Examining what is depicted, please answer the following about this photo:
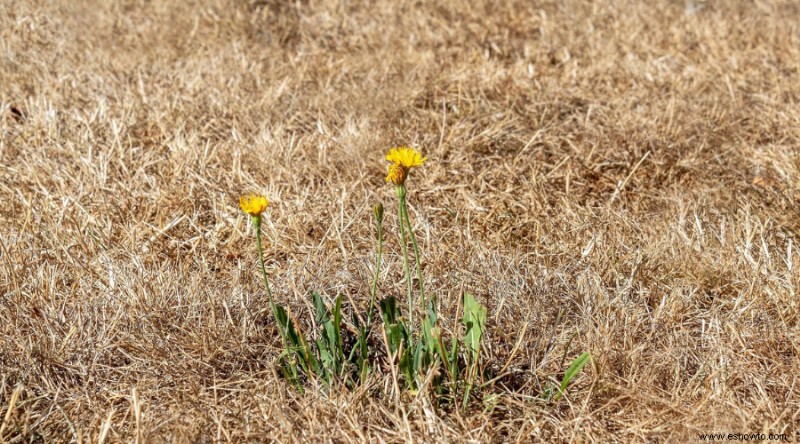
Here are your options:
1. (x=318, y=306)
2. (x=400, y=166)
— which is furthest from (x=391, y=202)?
(x=400, y=166)

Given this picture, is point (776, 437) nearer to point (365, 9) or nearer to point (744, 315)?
point (744, 315)

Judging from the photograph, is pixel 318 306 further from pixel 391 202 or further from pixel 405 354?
pixel 391 202

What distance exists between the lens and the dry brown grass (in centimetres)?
168

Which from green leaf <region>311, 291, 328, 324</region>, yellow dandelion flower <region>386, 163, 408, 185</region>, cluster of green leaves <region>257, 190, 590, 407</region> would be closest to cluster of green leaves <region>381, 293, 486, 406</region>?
cluster of green leaves <region>257, 190, 590, 407</region>

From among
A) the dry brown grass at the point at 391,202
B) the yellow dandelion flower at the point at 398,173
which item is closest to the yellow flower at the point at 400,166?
the yellow dandelion flower at the point at 398,173

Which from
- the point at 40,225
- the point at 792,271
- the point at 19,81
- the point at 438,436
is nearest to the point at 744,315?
the point at 792,271

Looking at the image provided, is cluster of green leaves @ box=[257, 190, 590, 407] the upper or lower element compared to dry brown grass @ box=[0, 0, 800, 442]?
upper

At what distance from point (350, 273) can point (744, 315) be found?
105 centimetres

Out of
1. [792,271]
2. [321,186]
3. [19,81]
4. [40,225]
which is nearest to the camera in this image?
[792,271]

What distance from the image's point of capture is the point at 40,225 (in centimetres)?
229

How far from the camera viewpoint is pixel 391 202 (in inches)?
98.0

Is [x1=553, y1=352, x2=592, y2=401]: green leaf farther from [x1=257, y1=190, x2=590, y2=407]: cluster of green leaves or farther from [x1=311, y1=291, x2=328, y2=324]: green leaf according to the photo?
[x1=311, y1=291, x2=328, y2=324]: green leaf

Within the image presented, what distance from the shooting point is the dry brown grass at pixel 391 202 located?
1.68 m

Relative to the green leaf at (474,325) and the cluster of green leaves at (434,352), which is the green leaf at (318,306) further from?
the green leaf at (474,325)
